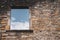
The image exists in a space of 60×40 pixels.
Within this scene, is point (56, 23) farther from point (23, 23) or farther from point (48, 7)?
point (23, 23)

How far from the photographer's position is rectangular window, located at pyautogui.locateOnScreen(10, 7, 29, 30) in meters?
8.03

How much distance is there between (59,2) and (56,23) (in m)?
0.93

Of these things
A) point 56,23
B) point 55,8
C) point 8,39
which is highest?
point 55,8

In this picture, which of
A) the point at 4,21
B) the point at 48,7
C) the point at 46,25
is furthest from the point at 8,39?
the point at 48,7

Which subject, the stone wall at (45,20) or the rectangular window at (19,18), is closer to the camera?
the stone wall at (45,20)

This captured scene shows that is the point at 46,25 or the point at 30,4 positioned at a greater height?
the point at 30,4

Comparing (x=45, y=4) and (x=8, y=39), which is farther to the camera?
(x=45, y=4)

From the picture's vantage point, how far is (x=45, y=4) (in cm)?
827

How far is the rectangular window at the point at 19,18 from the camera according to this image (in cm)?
803

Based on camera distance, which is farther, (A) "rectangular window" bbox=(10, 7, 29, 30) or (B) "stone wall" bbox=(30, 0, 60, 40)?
(A) "rectangular window" bbox=(10, 7, 29, 30)

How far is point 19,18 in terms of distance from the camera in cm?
816

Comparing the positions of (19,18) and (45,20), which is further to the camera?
(19,18)

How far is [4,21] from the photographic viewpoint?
26.2 feet

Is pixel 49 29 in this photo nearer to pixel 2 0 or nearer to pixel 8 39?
pixel 8 39
